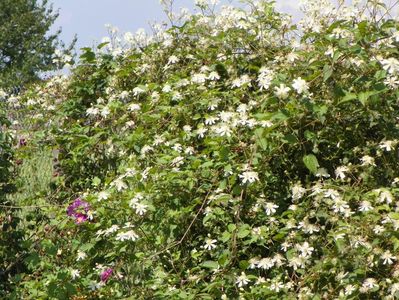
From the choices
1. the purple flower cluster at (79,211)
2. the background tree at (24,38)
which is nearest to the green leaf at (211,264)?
the purple flower cluster at (79,211)

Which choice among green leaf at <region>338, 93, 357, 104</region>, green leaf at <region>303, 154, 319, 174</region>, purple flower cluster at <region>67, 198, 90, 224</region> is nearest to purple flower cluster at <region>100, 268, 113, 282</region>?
purple flower cluster at <region>67, 198, 90, 224</region>

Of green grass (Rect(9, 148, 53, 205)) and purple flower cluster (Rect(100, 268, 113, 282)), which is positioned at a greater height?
green grass (Rect(9, 148, 53, 205))

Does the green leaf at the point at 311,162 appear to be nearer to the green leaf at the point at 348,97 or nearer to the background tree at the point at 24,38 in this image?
the green leaf at the point at 348,97

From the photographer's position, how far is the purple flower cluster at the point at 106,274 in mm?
3252

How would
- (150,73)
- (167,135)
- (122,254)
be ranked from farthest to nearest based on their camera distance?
(150,73)
(167,135)
(122,254)

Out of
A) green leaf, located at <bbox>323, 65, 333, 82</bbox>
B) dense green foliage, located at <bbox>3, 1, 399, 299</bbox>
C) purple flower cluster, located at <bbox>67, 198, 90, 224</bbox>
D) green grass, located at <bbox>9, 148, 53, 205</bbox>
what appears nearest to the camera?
dense green foliage, located at <bbox>3, 1, 399, 299</bbox>

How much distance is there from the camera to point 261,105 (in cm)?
325

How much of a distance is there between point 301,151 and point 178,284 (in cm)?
76

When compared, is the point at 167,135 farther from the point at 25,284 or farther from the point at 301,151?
the point at 25,284

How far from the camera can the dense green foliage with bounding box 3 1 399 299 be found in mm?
2959

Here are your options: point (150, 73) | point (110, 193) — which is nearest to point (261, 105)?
point (110, 193)

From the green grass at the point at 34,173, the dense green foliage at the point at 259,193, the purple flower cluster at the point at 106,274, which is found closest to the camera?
the dense green foliage at the point at 259,193

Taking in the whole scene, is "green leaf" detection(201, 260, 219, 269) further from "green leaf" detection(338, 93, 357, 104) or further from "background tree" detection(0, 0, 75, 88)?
"background tree" detection(0, 0, 75, 88)

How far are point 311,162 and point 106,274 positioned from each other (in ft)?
3.23
